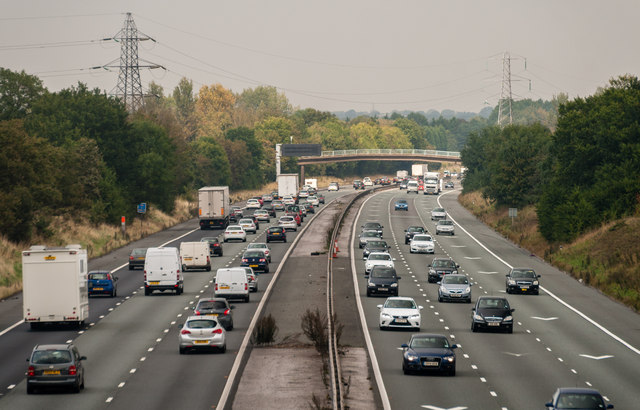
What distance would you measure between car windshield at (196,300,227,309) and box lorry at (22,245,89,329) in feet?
18.0

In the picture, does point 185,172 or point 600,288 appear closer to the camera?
point 600,288

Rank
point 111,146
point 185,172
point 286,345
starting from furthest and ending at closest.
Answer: point 185,172
point 111,146
point 286,345

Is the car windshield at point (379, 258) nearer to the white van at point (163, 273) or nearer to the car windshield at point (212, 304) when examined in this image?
the white van at point (163, 273)

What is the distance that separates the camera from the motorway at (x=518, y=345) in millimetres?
31125

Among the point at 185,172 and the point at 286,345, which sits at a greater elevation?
the point at 185,172

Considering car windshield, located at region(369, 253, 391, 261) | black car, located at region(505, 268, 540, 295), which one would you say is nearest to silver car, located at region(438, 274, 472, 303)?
black car, located at region(505, 268, 540, 295)

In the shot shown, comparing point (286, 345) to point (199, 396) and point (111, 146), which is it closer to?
point (199, 396)

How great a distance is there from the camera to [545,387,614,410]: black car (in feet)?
78.4

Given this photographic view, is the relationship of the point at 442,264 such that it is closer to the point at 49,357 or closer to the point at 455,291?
the point at 455,291

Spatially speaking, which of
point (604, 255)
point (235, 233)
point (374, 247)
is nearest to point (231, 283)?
point (374, 247)

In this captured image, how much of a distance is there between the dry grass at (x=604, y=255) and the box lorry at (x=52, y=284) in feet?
97.9

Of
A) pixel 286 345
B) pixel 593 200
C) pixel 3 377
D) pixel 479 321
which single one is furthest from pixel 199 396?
pixel 593 200

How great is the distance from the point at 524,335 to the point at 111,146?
7438cm

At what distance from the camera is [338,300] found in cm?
5491
